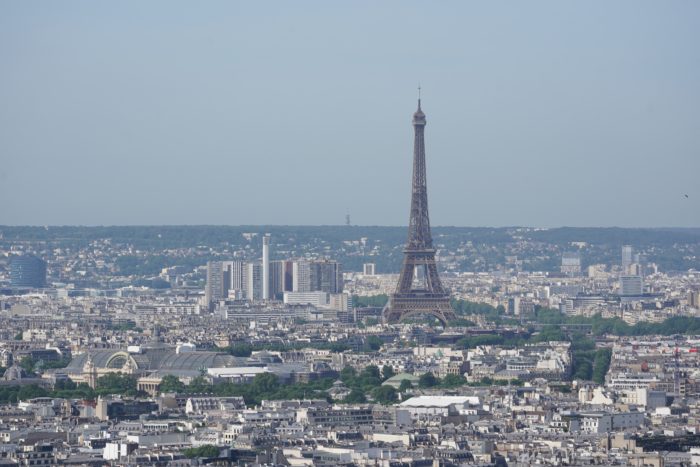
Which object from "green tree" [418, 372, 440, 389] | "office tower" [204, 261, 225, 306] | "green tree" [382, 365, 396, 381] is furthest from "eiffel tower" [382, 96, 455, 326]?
"office tower" [204, 261, 225, 306]

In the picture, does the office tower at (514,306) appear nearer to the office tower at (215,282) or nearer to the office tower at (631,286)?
the office tower at (631,286)

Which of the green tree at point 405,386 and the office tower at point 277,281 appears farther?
the office tower at point 277,281

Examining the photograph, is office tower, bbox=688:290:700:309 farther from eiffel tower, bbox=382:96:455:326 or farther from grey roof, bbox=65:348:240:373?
grey roof, bbox=65:348:240:373

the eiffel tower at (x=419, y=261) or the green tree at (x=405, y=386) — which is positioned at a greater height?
the eiffel tower at (x=419, y=261)

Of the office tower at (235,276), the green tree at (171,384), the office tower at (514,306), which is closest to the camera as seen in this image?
the green tree at (171,384)

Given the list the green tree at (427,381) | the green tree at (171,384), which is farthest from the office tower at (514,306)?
the green tree at (171,384)

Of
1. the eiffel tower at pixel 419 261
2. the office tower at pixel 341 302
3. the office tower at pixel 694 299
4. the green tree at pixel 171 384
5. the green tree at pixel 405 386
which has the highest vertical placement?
the eiffel tower at pixel 419 261

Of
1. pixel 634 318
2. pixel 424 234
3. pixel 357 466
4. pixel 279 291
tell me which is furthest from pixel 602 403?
pixel 279 291
